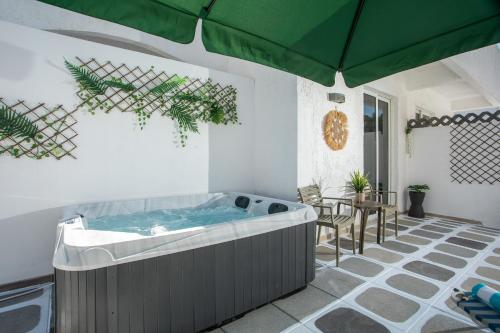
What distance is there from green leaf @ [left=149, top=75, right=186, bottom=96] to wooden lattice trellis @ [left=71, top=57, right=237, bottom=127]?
0.10ft

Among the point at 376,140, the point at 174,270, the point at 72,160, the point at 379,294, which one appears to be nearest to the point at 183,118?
the point at 72,160

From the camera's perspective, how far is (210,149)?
12.7ft

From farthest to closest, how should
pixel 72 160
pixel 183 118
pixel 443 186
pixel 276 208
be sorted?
1. pixel 443 186
2. pixel 183 118
3. pixel 276 208
4. pixel 72 160

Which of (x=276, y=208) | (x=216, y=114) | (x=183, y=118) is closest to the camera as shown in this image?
(x=276, y=208)

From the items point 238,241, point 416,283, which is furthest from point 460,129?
point 238,241

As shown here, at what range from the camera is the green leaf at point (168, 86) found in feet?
10.8

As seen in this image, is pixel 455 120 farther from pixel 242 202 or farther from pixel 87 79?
pixel 87 79

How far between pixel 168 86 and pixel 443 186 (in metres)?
6.02

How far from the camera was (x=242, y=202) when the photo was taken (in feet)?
11.9

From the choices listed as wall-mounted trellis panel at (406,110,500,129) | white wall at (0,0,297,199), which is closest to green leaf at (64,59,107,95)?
white wall at (0,0,297,199)

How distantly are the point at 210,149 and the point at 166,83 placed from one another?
43.7 inches

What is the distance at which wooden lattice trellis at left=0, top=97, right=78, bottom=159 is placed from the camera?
2521mm

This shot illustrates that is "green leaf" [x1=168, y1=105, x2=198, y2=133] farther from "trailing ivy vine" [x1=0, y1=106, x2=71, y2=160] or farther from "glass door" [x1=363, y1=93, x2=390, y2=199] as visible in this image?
"glass door" [x1=363, y1=93, x2=390, y2=199]

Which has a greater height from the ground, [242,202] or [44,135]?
[44,135]
